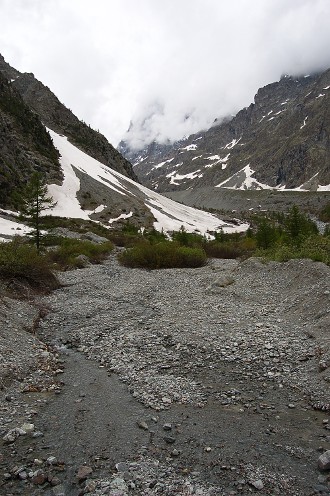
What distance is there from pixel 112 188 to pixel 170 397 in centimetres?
9883

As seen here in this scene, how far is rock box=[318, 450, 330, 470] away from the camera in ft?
26.5

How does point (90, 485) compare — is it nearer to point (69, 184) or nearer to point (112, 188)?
point (69, 184)

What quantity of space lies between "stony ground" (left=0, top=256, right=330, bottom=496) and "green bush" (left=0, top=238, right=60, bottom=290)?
172 inches

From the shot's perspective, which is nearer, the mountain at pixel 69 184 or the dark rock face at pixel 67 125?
the mountain at pixel 69 184

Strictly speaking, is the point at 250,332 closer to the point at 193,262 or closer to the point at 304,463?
the point at 304,463

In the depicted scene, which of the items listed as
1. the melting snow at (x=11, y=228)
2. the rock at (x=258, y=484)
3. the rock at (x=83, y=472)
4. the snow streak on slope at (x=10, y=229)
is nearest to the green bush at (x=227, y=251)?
the snow streak on slope at (x=10, y=229)

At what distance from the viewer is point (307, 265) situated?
2411 cm

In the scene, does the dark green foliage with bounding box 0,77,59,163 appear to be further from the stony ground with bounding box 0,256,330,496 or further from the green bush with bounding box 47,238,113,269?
the stony ground with bounding box 0,256,330,496

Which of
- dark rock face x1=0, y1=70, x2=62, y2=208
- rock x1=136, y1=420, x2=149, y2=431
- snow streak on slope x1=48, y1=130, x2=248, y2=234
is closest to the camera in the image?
rock x1=136, y1=420, x2=149, y2=431

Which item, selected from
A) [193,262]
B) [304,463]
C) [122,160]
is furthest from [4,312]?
[122,160]

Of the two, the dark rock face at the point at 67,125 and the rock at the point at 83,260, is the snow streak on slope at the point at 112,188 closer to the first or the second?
the dark rock face at the point at 67,125

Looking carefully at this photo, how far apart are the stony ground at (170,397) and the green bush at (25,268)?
14.3 feet

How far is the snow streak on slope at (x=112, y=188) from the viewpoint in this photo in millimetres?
88562

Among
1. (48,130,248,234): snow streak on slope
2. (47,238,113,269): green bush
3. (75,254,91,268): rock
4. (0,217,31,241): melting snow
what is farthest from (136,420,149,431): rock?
(48,130,248,234): snow streak on slope
